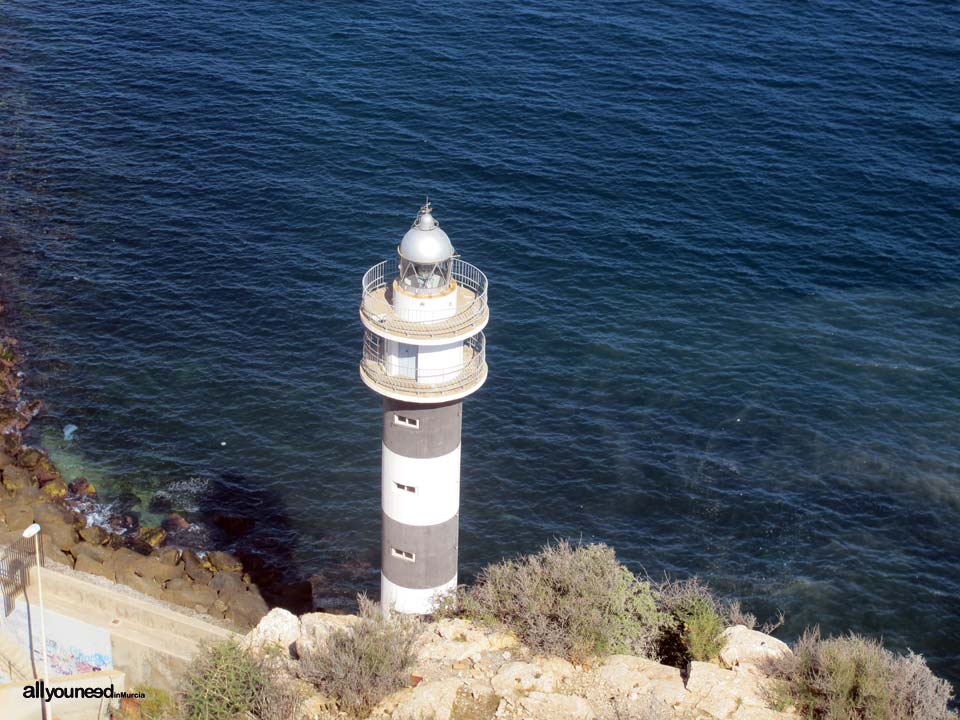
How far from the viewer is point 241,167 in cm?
8569

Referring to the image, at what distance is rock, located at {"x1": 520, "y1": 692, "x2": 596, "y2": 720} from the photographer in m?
32.2

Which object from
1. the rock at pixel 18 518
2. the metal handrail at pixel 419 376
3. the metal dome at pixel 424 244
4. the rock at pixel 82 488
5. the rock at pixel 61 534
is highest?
the metal dome at pixel 424 244

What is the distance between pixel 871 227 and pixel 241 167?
44.7m

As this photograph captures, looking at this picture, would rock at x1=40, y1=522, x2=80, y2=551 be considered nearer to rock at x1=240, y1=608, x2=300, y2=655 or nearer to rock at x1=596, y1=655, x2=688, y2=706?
rock at x1=240, y1=608, x2=300, y2=655

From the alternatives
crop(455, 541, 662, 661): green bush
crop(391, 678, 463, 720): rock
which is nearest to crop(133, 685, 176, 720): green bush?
crop(391, 678, 463, 720): rock

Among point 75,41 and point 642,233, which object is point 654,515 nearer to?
point 642,233

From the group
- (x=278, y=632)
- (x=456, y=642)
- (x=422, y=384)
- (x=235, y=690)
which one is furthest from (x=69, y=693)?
(x=422, y=384)

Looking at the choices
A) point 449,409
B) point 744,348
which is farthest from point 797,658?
point 744,348

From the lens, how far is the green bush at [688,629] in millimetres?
35750

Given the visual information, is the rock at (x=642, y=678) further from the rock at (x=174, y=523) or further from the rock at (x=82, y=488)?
the rock at (x=82, y=488)

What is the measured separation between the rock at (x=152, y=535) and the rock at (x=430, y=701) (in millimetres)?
25611

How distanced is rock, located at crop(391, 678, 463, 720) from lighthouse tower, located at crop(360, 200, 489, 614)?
6832mm

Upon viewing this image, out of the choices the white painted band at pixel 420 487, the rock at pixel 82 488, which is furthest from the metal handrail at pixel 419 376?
the rock at pixel 82 488

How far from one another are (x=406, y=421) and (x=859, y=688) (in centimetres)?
1550
